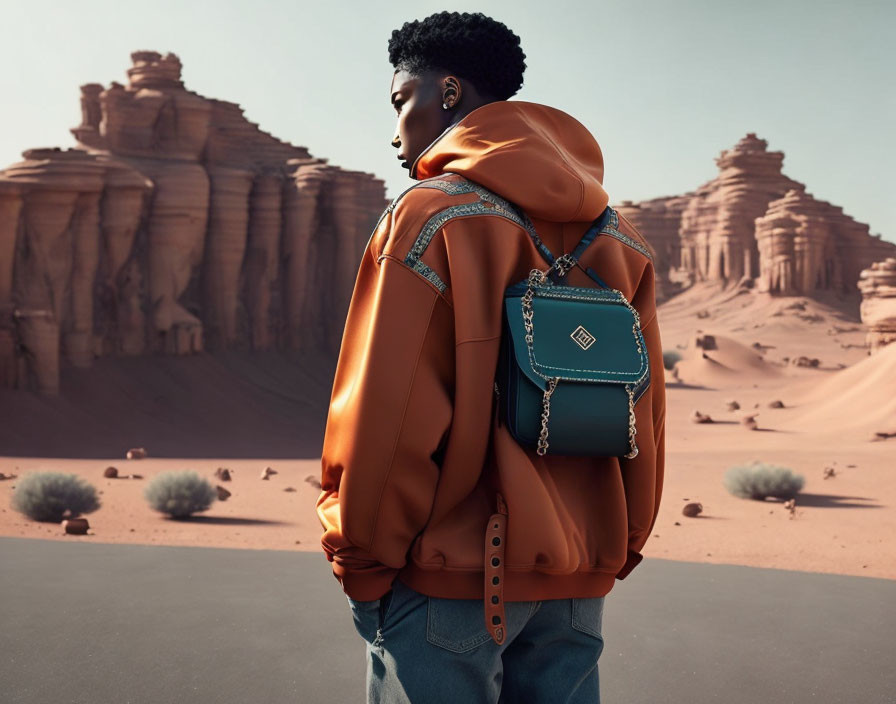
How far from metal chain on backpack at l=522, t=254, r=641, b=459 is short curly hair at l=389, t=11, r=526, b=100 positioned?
1.66 feet

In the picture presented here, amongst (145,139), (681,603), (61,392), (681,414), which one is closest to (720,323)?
(681,414)

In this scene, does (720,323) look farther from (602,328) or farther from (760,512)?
(602,328)

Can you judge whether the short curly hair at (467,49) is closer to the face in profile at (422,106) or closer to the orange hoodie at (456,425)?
the face in profile at (422,106)

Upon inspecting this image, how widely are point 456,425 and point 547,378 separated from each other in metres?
0.21

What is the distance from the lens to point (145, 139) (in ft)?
84.8

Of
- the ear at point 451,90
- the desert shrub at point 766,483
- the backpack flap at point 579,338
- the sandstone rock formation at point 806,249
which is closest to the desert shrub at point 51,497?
the desert shrub at point 766,483

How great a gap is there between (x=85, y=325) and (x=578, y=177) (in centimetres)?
2230

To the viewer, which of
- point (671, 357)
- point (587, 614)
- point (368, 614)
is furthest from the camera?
point (671, 357)

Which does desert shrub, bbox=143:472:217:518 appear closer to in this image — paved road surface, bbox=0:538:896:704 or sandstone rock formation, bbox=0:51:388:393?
paved road surface, bbox=0:538:896:704

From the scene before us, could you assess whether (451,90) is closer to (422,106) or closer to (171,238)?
(422,106)

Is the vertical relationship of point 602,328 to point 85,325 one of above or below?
above

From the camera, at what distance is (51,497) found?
36.8 ft

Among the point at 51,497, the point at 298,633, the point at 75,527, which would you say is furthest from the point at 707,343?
the point at 298,633

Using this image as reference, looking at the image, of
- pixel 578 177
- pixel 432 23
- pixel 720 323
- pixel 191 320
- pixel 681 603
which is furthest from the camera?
pixel 720 323
